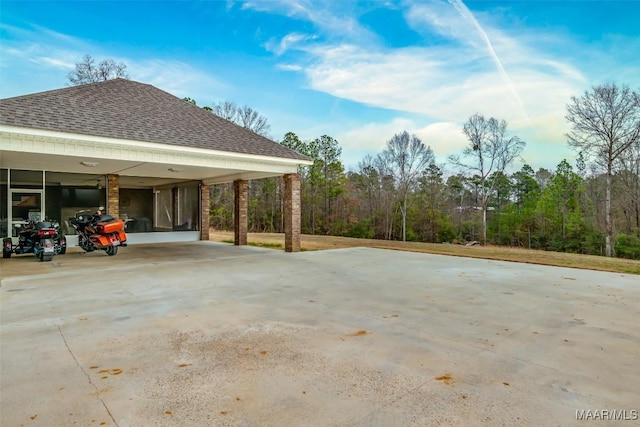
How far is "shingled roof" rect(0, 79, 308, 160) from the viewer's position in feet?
23.7

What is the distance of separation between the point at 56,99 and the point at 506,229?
29.5m

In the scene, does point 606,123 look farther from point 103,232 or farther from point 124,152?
point 103,232

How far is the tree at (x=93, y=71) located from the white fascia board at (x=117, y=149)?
16.4 metres

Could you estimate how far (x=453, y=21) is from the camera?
10766 mm

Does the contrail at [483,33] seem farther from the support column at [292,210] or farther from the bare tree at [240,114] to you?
the bare tree at [240,114]

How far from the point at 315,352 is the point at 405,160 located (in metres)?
25.2

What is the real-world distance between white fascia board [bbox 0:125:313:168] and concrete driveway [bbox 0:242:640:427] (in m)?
2.64

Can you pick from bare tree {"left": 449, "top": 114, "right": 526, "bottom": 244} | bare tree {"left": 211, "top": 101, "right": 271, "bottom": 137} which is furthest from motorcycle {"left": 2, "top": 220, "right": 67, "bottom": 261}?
bare tree {"left": 449, "top": 114, "right": 526, "bottom": 244}

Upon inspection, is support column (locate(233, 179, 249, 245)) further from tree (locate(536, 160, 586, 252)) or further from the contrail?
tree (locate(536, 160, 586, 252))

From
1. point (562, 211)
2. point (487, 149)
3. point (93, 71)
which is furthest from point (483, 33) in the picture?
point (93, 71)

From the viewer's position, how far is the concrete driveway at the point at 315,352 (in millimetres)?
2178

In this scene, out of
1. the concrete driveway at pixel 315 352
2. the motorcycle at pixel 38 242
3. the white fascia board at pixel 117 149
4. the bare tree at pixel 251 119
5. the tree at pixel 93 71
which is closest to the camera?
the concrete driveway at pixel 315 352

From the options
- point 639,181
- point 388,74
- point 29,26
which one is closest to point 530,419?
point 388,74

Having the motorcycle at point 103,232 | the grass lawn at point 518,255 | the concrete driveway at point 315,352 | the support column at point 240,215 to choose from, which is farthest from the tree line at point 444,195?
the concrete driveway at point 315,352
